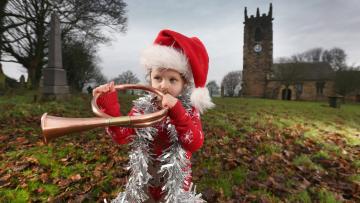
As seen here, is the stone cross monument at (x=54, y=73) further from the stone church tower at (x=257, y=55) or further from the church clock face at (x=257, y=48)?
Answer: the church clock face at (x=257, y=48)

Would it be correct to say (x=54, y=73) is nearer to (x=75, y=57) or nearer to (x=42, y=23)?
(x=42, y=23)

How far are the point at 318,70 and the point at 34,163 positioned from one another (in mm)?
49258

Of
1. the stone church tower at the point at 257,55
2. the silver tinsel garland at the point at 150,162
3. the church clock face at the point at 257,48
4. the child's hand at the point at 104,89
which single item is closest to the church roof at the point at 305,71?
the stone church tower at the point at 257,55

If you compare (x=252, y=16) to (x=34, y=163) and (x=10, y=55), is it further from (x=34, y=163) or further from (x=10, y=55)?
(x=34, y=163)

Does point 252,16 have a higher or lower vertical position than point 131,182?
higher

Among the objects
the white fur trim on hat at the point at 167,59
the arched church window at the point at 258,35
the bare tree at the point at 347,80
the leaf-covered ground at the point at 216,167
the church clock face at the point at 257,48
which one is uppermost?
the arched church window at the point at 258,35

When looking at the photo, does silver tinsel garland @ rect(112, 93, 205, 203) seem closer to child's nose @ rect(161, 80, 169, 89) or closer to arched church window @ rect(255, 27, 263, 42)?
child's nose @ rect(161, 80, 169, 89)

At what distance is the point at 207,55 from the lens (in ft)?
6.39

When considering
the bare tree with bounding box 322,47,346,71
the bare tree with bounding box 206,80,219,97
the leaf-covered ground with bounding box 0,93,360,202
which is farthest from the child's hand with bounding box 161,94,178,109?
the bare tree with bounding box 322,47,346,71

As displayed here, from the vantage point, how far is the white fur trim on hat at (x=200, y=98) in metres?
1.77

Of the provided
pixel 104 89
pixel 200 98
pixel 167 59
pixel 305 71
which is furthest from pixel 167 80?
pixel 305 71

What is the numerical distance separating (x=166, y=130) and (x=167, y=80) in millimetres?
378

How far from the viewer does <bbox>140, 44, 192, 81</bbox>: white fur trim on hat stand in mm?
1701

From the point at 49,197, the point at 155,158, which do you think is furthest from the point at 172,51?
the point at 49,197
